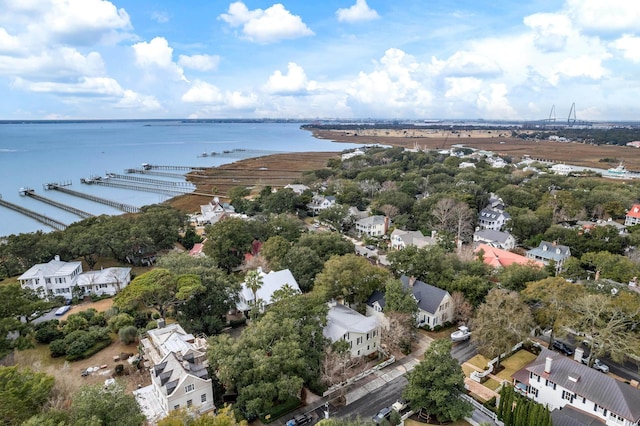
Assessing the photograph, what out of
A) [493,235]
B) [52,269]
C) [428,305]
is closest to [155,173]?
[52,269]

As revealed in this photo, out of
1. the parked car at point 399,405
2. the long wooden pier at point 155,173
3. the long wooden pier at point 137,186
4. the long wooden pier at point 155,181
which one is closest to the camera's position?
the parked car at point 399,405

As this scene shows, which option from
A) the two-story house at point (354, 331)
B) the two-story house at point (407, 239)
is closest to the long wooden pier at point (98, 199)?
the two-story house at point (407, 239)

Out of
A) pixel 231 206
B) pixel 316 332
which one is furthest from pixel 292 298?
pixel 231 206

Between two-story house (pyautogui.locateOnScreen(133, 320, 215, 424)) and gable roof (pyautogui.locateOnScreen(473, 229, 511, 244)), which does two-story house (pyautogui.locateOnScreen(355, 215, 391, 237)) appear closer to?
gable roof (pyautogui.locateOnScreen(473, 229, 511, 244))

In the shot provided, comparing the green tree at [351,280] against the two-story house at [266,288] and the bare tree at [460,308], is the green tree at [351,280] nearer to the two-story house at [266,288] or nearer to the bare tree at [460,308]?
the two-story house at [266,288]

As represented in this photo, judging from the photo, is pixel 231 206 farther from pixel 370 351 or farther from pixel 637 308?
pixel 637 308

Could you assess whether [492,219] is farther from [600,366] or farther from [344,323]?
[344,323]
